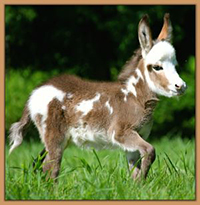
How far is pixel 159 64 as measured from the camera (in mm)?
5070

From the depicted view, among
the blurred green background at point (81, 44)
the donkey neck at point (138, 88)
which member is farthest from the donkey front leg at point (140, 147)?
the blurred green background at point (81, 44)

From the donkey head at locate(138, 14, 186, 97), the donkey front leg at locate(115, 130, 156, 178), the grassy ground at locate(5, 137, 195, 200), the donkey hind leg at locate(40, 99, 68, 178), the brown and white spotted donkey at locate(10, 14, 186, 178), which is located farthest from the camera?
the donkey hind leg at locate(40, 99, 68, 178)

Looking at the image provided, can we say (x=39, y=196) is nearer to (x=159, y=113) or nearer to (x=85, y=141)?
(x=85, y=141)

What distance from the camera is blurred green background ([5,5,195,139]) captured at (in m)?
9.73

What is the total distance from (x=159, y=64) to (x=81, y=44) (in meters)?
5.35

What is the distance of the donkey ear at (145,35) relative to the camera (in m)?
5.12

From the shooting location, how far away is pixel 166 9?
10.2m

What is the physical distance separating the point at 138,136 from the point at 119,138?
0.21 m

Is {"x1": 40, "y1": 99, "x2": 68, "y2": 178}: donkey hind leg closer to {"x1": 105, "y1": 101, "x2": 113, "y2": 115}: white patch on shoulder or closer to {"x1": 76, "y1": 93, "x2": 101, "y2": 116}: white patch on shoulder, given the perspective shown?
{"x1": 76, "y1": 93, "x2": 101, "y2": 116}: white patch on shoulder

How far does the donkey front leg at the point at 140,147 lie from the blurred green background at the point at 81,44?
4754 mm

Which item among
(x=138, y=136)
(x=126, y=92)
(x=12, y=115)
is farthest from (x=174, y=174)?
(x=12, y=115)

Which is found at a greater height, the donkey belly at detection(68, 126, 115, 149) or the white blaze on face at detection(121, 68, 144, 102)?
the white blaze on face at detection(121, 68, 144, 102)

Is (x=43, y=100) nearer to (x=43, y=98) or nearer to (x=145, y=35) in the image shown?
(x=43, y=98)

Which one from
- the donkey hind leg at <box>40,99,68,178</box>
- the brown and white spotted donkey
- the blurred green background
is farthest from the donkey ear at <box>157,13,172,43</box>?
the blurred green background
